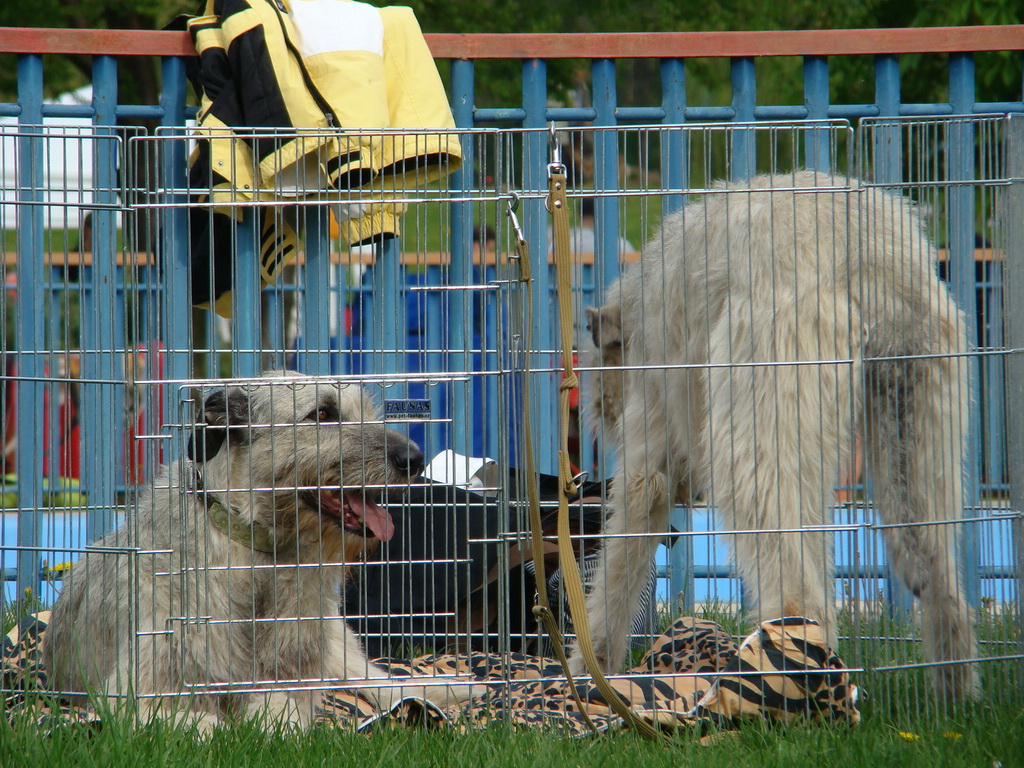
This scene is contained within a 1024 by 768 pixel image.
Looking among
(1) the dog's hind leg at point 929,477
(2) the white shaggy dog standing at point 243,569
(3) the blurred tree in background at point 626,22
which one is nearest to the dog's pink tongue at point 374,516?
(2) the white shaggy dog standing at point 243,569

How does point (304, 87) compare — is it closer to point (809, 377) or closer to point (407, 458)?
point (407, 458)

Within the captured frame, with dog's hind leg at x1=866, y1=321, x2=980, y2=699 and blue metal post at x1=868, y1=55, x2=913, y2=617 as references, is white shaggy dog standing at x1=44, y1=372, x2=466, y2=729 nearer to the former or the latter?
dog's hind leg at x1=866, y1=321, x2=980, y2=699

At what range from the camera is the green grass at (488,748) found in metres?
2.44

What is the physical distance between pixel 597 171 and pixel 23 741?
223 centimetres

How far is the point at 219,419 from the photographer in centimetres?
304

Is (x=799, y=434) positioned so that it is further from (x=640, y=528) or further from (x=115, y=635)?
(x=115, y=635)

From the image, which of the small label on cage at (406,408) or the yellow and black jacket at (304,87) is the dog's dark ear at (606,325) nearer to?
the yellow and black jacket at (304,87)

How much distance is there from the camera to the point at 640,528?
367cm

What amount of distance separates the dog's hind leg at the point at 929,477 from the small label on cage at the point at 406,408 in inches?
54.6

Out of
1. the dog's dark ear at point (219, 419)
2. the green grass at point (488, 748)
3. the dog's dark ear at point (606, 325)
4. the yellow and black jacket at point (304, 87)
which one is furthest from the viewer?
the yellow and black jacket at point (304, 87)

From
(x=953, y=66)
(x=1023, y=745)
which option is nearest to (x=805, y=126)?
(x=1023, y=745)

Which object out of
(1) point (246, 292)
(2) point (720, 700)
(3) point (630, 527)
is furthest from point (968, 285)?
(1) point (246, 292)

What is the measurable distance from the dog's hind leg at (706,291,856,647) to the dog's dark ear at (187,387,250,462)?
1386 millimetres

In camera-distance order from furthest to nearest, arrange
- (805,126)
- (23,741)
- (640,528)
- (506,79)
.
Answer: (506,79) < (640,528) < (805,126) < (23,741)
